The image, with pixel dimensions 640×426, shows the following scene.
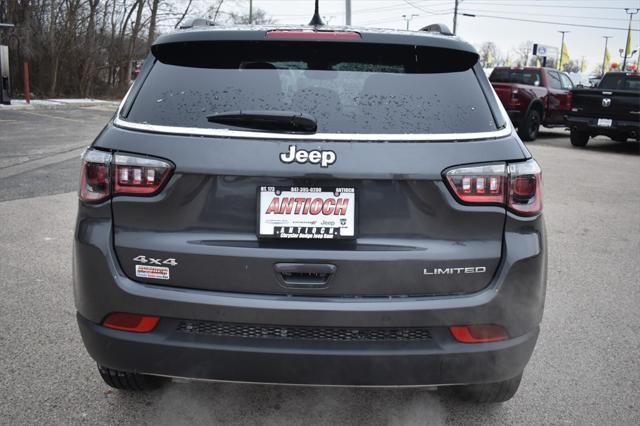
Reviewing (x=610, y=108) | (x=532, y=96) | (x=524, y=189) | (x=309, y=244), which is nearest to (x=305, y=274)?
(x=309, y=244)

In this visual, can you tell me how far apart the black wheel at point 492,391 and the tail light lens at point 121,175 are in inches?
64.5

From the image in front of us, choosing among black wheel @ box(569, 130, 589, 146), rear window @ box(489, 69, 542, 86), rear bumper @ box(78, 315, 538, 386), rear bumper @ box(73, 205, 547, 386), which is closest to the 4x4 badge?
rear bumper @ box(73, 205, 547, 386)

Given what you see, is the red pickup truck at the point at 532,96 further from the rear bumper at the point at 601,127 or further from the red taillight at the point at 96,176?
the red taillight at the point at 96,176

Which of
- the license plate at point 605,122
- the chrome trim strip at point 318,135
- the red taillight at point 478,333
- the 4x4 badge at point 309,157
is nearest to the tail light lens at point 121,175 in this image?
the chrome trim strip at point 318,135

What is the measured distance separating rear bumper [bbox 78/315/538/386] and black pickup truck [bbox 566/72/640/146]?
13.9m

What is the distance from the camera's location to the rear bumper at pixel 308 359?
7.29 ft

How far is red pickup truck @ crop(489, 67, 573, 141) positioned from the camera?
54.2 ft

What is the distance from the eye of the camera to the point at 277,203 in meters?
2.24

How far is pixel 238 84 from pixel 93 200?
711 millimetres

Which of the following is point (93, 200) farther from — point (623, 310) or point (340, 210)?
point (623, 310)

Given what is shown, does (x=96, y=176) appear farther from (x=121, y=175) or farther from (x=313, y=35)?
(x=313, y=35)

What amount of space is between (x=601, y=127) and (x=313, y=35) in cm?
1417

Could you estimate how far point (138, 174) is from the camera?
228cm

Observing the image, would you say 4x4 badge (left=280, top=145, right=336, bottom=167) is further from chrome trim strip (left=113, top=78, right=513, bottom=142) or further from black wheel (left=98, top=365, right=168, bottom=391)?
black wheel (left=98, top=365, right=168, bottom=391)
